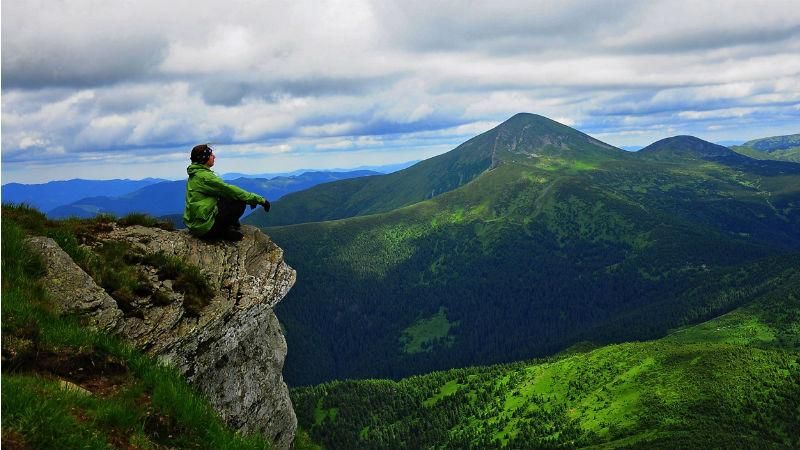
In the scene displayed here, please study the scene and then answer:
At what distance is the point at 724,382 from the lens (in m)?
197

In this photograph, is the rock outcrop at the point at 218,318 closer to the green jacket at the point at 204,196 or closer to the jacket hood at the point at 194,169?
the green jacket at the point at 204,196

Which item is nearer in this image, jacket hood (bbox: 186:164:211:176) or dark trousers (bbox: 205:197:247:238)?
jacket hood (bbox: 186:164:211:176)

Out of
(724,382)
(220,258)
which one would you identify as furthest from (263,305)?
(724,382)

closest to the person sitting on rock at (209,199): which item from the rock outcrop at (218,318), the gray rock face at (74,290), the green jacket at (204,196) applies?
the green jacket at (204,196)

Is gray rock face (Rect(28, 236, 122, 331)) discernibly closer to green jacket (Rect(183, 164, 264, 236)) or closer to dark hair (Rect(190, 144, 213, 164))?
green jacket (Rect(183, 164, 264, 236))

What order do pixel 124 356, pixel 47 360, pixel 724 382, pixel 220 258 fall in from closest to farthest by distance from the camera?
pixel 47 360 < pixel 124 356 < pixel 220 258 < pixel 724 382

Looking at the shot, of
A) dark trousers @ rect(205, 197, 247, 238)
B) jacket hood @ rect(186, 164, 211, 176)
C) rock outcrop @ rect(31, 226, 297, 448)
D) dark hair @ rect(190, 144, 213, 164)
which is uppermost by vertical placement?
dark hair @ rect(190, 144, 213, 164)

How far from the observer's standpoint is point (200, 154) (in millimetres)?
21234

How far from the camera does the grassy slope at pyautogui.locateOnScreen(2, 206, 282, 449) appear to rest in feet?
26.0

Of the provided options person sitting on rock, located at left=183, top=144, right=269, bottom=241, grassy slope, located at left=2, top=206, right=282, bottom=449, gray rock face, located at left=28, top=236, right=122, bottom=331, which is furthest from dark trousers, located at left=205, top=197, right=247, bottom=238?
grassy slope, located at left=2, top=206, right=282, bottom=449

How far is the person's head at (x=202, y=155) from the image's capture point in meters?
21.2

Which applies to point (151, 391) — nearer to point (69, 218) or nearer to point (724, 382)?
point (69, 218)

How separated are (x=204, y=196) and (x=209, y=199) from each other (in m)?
0.24

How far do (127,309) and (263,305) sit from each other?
23.0 feet
